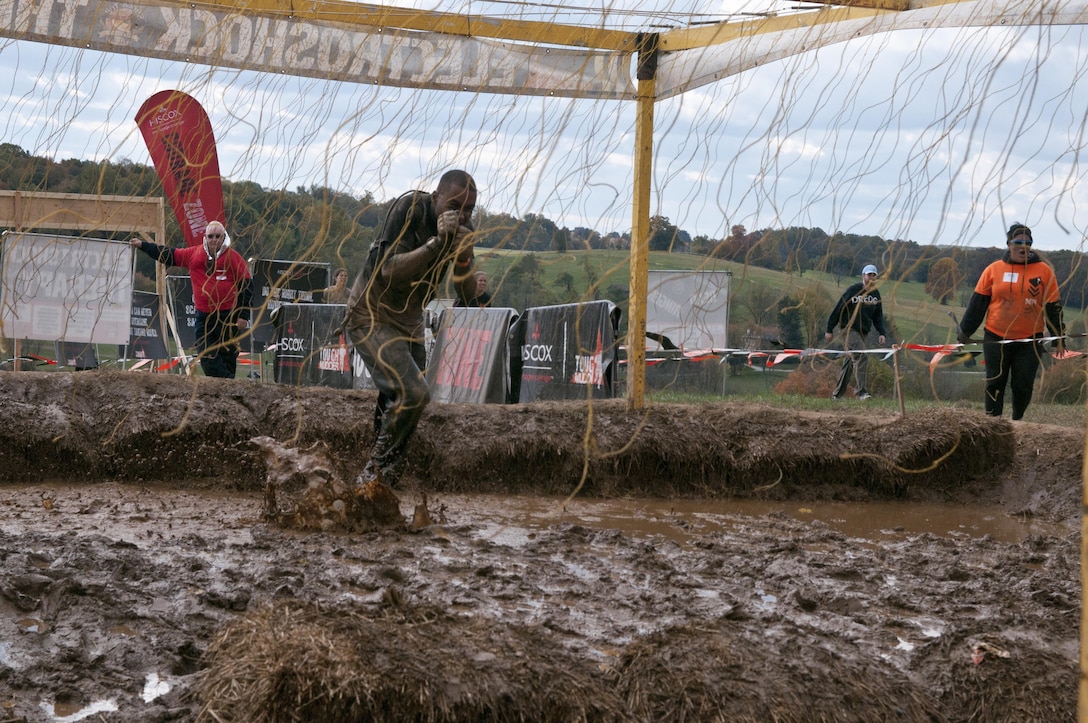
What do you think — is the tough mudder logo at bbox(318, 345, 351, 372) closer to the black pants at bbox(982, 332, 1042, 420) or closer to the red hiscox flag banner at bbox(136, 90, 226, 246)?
the red hiscox flag banner at bbox(136, 90, 226, 246)

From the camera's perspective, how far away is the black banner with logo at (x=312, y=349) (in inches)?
526

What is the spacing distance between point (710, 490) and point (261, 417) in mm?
3639

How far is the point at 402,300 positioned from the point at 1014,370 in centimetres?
550

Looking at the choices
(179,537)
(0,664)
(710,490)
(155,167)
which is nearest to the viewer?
(0,664)

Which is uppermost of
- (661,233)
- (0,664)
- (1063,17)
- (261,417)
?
(1063,17)

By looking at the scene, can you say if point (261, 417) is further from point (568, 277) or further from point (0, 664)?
point (0, 664)

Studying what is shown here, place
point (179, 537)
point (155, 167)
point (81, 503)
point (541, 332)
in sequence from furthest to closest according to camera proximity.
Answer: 1. point (541, 332)
2. point (81, 503)
3. point (179, 537)
4. point (155, 167)

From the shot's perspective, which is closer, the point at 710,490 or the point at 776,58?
the point at 776,58

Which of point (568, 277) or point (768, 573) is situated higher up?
point (568, 277)

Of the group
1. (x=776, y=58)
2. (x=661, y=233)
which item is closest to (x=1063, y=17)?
(x=776, y=58)

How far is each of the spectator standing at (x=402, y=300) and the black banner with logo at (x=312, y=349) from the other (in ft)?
21.8

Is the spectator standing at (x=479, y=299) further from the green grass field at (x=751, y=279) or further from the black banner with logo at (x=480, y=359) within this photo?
the black banner with logo at (x=480, y=359)

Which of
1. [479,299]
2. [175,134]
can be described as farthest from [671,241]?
[479,299]

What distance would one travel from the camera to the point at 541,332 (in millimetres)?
10602
